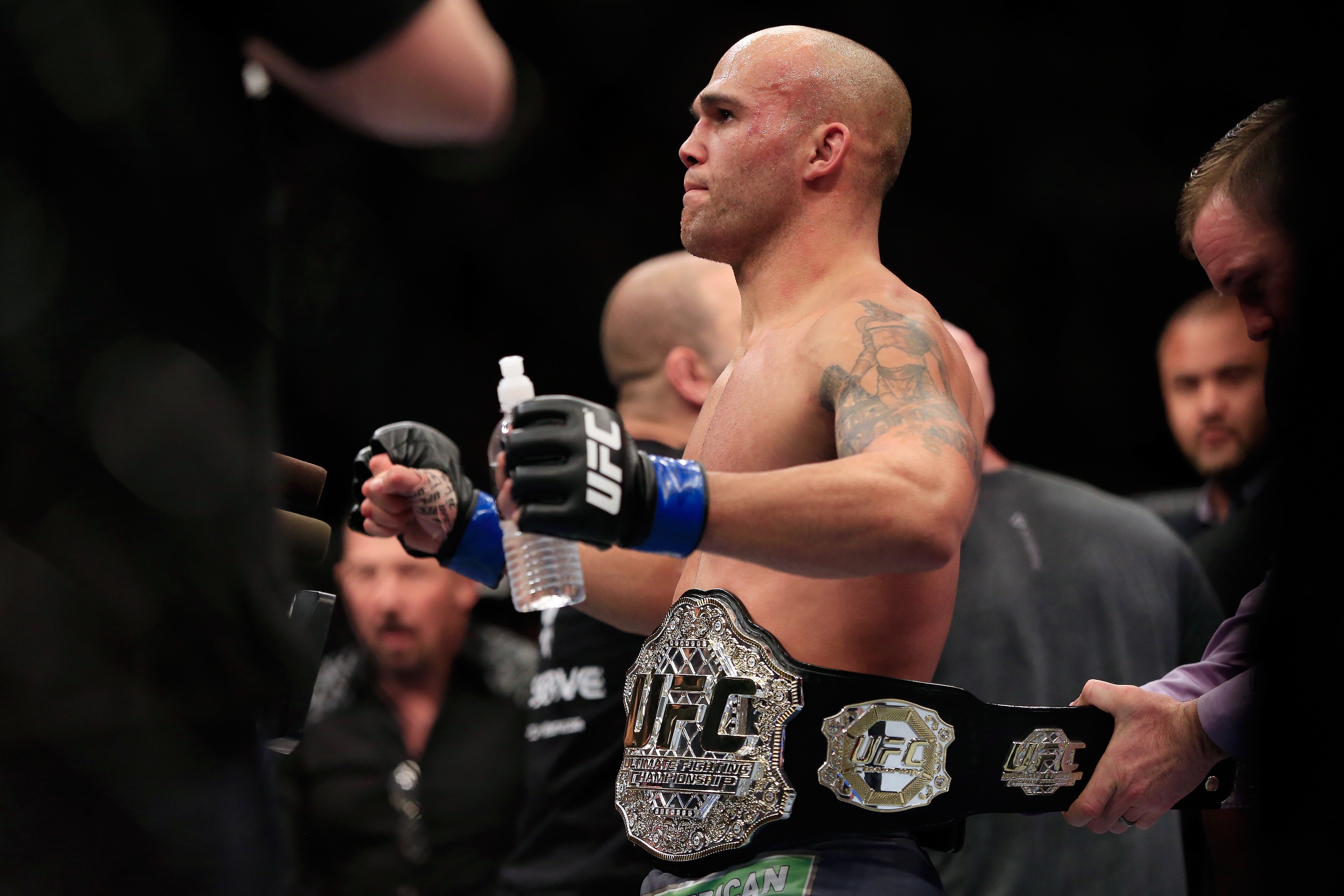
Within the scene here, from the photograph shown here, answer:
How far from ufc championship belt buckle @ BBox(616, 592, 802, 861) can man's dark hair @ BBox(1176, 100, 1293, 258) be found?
36.7 inches

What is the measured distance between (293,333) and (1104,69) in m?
3.46

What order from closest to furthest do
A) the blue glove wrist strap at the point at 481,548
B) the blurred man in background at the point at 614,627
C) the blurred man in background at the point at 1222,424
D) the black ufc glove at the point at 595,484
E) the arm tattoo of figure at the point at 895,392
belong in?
the black ufc glove at the point at 595,484 → the arm tattoo of figure at the point at 895,392 → the blue glove wrist strap at the point at 481,548 → the blurred man in background at the point at 614,627 → the blurred man in background at the point at 1222,424

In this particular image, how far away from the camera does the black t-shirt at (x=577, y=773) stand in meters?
2.57

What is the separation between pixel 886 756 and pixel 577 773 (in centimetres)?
130

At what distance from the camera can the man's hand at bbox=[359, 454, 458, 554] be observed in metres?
1.83

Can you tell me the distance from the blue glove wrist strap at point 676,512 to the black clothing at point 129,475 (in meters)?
0.49

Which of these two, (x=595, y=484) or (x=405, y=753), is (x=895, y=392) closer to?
(x=595, y=484)

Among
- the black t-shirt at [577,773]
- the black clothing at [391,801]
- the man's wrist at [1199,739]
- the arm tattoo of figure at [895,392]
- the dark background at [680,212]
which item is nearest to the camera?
the arm tattoo of figure at [895,392]

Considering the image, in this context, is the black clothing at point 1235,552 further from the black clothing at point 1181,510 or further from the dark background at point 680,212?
the dark background at point 680,212

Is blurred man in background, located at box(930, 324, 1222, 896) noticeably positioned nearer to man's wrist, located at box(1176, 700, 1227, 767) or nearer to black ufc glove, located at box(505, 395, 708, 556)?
man's wrist, located at box(1176, 700, 1227, 767)

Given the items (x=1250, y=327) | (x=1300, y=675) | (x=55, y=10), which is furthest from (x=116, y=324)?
(x=1250, y=327)

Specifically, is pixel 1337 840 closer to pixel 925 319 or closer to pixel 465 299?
pixel 925 319

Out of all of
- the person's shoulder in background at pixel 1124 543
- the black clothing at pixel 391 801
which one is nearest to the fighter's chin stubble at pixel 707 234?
the person's shoulder in background at pixel 1124 543

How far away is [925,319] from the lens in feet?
5.34
